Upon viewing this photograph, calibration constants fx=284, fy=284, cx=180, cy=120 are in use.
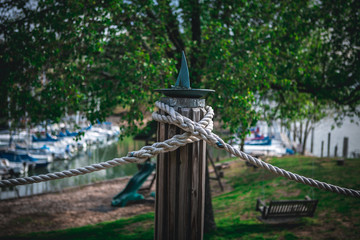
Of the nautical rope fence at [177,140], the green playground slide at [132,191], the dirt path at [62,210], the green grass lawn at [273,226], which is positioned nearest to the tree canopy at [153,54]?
the green grass lawn at [273,226]

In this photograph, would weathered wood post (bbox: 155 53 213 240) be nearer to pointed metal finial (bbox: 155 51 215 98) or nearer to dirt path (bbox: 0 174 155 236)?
pointed metal finial (bbox: 155 51 215 98)

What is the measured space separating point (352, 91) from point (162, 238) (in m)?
7.45

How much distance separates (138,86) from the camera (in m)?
5.56

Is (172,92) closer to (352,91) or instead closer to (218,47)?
(218,47)

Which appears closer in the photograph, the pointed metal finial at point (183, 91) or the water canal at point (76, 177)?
the pointed metal finial at point (183, 91)

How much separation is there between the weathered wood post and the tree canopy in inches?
144

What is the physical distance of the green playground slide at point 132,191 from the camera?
12.5 meters

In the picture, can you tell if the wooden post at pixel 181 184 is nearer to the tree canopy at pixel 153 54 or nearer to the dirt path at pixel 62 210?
the tree canopy at pixel 153 54

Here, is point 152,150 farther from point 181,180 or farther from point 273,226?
point 273,226

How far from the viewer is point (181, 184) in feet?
6.14

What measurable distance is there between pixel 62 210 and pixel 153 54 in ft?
30.1

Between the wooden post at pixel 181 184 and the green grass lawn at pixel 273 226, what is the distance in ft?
18.0

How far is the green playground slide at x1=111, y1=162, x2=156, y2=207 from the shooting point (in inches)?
490

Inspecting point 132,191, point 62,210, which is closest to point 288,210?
point 132,191
